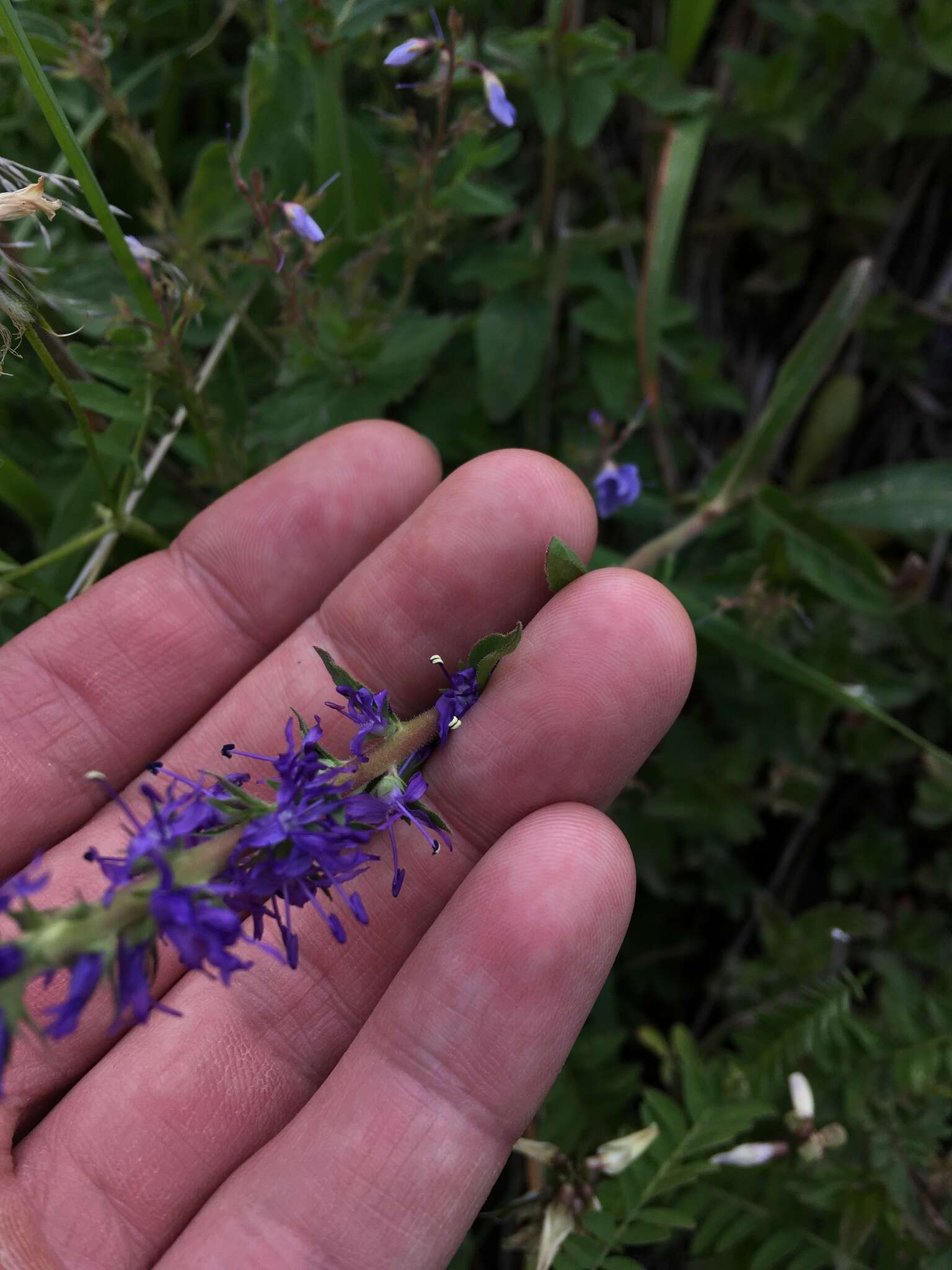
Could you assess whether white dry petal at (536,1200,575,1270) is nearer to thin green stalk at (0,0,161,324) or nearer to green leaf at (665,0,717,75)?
thin green stalk at (0,0,161,324)

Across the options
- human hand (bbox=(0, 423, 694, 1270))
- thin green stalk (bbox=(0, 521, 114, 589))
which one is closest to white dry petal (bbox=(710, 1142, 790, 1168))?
human hand (bbox=(0, 423, 694, 1270))

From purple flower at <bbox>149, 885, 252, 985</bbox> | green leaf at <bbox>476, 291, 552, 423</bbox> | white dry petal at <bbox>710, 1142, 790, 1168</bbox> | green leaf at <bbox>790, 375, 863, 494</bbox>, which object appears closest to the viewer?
purple flower at <bbox>149, 885, 252, 985</bbox>

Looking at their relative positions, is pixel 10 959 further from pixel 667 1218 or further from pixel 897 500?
pixel 897 500

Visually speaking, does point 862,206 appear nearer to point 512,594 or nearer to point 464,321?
point 464,321

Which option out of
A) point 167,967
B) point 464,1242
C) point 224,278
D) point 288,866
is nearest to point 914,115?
point 224,278

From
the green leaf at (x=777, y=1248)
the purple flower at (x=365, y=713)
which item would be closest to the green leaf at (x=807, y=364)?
the purple flower at (x=365, y=713)

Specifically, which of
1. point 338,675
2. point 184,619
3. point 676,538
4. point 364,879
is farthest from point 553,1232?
point 676,538

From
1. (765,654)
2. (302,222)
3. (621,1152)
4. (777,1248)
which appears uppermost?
(302,222)
